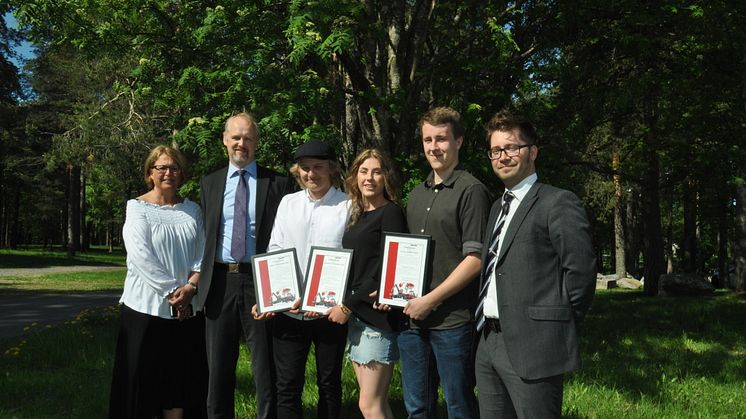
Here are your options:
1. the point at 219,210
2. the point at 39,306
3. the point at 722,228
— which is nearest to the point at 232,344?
the point at 219,210

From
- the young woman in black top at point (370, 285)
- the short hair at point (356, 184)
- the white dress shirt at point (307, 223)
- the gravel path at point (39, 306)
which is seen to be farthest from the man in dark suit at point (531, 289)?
the gravel path at point (39, 306)

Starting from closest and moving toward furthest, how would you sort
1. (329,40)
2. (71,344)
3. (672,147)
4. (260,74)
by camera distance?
(329,40) < (260,74) < (71,344) < (672,147)

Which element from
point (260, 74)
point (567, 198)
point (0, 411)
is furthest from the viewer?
point (260, 74)

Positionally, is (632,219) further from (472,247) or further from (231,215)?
(472,247)

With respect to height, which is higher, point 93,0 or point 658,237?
point 93,0

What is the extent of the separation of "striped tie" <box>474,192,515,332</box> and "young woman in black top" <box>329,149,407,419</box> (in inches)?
26.7

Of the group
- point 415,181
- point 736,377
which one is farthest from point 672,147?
point 415,181

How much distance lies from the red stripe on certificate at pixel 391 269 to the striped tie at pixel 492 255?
0.57m

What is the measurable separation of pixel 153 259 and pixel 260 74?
133 inches

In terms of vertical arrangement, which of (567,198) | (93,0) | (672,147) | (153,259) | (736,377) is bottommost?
(736,377)

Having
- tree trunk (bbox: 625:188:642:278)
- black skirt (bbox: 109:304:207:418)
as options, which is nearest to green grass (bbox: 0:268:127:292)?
black skirt (bbox: 109:304:207:418)

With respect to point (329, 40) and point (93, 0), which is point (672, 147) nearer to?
point (329, 40)

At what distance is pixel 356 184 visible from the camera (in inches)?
168

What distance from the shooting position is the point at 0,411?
617 cm
